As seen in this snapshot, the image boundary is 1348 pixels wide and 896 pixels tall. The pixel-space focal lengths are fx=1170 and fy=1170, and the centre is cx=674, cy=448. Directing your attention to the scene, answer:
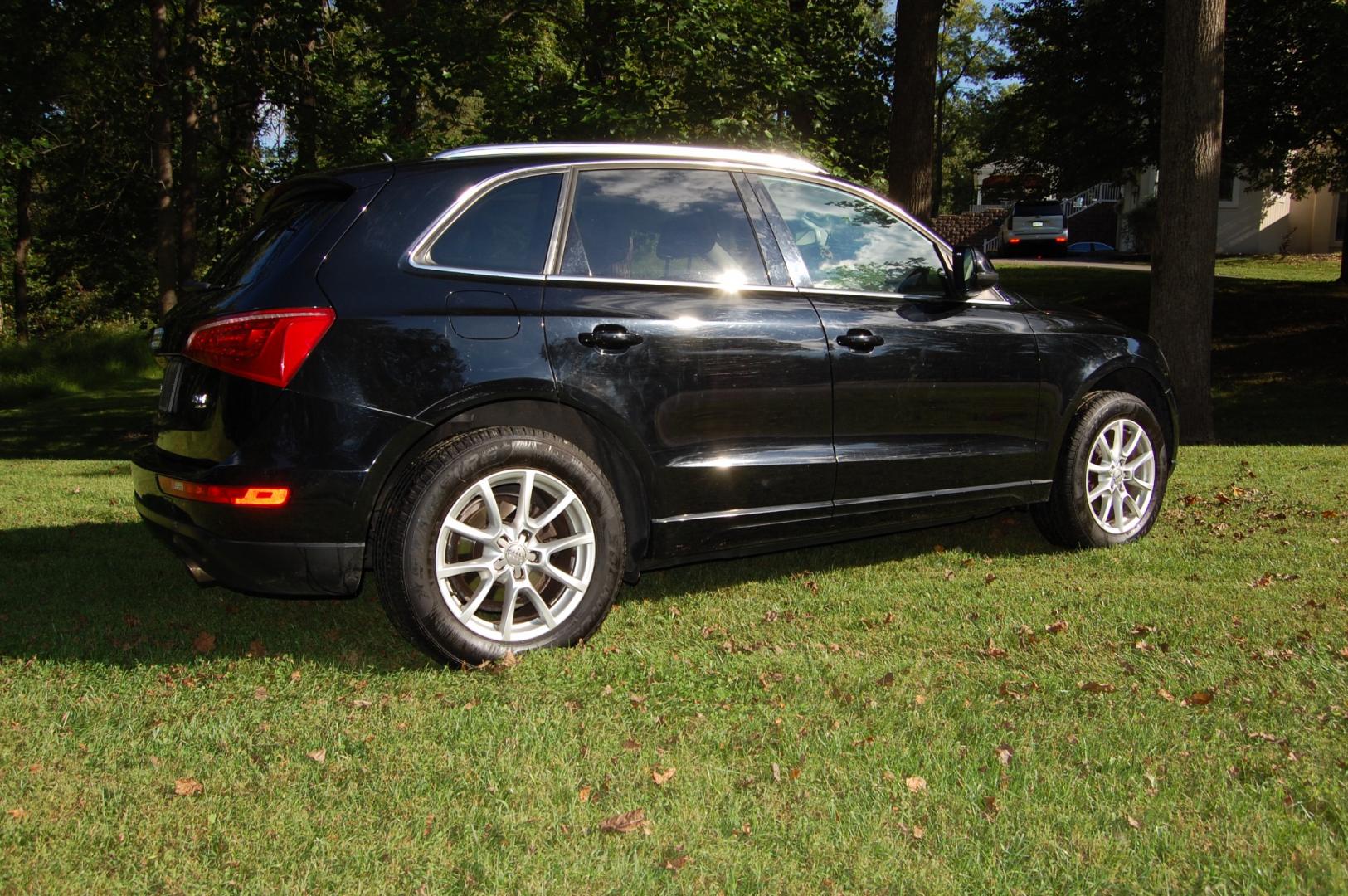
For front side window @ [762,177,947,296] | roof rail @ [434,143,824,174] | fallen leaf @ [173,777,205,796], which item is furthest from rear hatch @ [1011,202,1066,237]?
fallen leaf @ [173,777,205,796]

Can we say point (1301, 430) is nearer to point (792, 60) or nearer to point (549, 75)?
point (792, 60)

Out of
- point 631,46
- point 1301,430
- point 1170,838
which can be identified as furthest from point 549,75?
point 1170,838

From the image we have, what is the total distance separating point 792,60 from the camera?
40.1ft

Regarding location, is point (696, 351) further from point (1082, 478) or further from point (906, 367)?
point (1082, 478)

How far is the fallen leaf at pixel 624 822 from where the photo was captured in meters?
3.13

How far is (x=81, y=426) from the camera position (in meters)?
16.6

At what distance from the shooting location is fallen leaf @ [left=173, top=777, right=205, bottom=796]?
333cm

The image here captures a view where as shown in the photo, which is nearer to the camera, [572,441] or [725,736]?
[725,736]

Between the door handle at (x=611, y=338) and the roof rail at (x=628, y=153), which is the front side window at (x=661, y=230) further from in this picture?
the door handle at (x=611, y=338)

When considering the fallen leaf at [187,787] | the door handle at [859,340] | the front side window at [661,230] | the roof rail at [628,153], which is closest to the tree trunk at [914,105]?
the roof rail at [628,153]

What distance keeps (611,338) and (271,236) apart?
139cm

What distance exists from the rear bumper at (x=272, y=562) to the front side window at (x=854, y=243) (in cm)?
240

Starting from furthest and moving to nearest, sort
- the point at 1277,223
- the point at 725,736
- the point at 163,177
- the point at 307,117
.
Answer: the point at 1277,223 < the point at 163,177 < the point at 307,117 < the point at 725,736

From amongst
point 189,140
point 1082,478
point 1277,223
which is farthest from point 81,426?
point 1277,223
